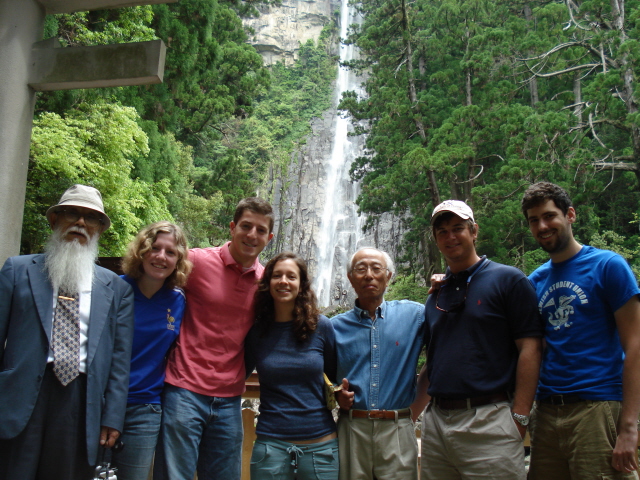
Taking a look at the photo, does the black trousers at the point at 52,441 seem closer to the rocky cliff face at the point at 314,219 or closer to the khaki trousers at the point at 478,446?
the khaki trousers at the point at 478,446

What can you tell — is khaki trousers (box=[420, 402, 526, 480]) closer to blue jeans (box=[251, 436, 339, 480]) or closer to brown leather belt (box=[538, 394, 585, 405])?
brown leather belt (box=[538, 394, 585, 405])

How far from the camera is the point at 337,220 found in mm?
26203

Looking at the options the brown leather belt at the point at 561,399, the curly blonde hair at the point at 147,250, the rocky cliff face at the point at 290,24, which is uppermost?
the rocky cliff face at the point at 290,24

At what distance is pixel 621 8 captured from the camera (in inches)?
428

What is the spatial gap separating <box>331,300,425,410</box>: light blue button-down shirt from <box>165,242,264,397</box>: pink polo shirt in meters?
0.49

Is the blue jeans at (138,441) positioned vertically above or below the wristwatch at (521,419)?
below

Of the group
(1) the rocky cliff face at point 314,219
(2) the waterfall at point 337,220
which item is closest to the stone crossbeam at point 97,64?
(1) the rocky cliff face at point 314,219

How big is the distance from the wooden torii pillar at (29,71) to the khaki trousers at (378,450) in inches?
104

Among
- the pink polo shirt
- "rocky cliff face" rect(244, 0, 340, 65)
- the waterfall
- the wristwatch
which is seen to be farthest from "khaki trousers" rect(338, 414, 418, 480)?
"rocky cliff face" rect(244, 0, 340, 65)

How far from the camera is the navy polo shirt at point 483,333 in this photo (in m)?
2.07

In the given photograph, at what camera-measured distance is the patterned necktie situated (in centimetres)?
206

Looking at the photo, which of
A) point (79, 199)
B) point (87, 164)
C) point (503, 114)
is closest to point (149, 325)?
point (79, 199)

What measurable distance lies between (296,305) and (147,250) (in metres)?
0.77

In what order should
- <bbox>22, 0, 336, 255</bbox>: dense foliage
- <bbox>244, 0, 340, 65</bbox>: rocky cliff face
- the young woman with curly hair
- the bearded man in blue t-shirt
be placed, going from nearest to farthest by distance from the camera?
the bearded man in blue t-shirt → the young woman with curly hair → <bbox>22, 0, 336, 255</bbox>: dense foliage → <bbox>244, 0, 340, 65</bbox>: rocky cliff face
